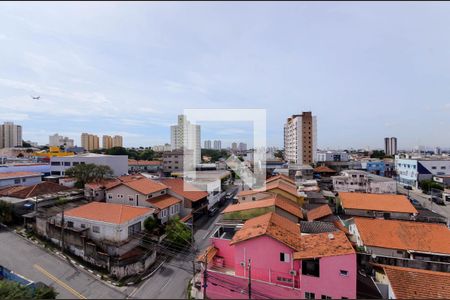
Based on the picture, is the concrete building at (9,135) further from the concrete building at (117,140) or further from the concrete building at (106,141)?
the concrete building at (117,140)

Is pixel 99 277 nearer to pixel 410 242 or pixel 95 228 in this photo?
pixel 95 228

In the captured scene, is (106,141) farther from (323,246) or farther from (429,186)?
(323,246)

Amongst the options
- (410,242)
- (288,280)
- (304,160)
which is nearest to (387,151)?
(304,160)

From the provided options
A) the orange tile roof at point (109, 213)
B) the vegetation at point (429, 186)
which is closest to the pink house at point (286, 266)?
the orange tile roof at point (109, 213)

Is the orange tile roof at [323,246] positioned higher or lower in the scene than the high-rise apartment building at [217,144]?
lower

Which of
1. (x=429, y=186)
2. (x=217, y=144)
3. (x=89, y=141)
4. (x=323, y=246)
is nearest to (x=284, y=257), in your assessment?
(x=323, y=246)

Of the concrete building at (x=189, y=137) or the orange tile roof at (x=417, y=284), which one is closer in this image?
the orange tile roof at (x=417, y=284)
